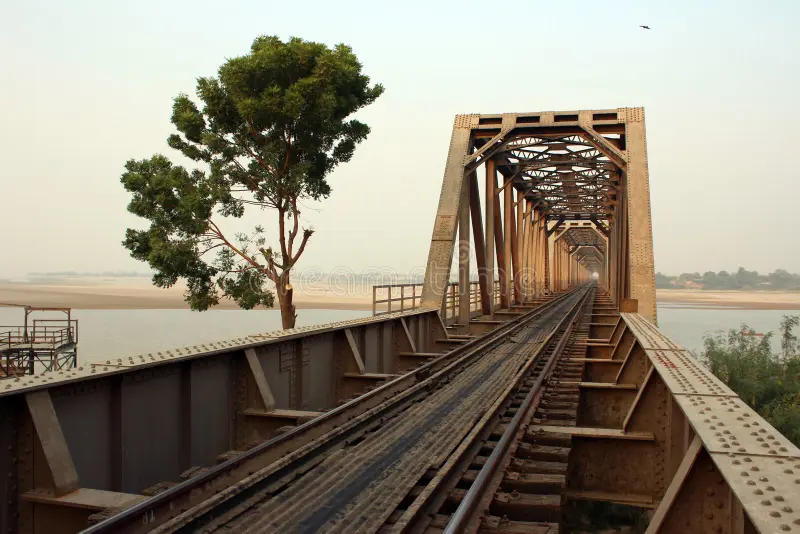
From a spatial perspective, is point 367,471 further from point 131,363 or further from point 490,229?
point 490,229

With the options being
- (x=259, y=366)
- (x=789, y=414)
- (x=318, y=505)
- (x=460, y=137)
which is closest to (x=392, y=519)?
(x=318, y=505)

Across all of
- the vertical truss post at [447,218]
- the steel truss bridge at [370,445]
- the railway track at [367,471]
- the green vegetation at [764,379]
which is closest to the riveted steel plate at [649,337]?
the steel truss bridge at [370,445]

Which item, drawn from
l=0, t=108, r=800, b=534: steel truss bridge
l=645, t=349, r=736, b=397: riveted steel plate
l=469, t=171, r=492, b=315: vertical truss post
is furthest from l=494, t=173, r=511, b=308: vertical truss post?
l=645, t=349, r=736, b=397: riveted steel plate

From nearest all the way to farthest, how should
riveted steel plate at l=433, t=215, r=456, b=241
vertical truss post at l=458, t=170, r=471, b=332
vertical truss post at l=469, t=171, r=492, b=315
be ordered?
riveted steel plate at l=433, t=215, r=456, b=241
vertical truss post at l=458, t=170, r=471, b=332
vertical truss post at l=469, t=171, r=492, b=315

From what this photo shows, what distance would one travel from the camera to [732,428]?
10.8 feet

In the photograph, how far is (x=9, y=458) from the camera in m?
4.25

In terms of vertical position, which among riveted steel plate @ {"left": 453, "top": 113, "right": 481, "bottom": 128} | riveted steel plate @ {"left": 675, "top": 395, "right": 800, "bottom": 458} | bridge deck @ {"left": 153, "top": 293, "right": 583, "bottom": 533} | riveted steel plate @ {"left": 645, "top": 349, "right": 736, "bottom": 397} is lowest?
bridge deck @ {"left": 153, "top": 293, "right": 583, "bottom": 533}

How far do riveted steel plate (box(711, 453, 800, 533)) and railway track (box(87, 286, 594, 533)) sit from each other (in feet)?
5.89

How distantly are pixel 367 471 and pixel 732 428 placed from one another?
9.26ft

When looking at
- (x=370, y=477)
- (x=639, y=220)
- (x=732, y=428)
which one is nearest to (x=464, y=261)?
(x=639, y=220)

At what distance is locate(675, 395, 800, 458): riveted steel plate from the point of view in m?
2.93

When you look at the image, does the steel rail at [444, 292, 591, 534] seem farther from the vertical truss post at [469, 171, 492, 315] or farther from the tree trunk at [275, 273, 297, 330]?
the tree trunk at [275, 273, 297, 330]

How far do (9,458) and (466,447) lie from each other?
354 centimetres

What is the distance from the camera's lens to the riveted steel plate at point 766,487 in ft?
6.97
